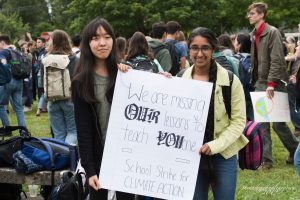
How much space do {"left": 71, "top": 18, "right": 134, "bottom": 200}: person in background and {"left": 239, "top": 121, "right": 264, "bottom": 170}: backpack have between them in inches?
50.9

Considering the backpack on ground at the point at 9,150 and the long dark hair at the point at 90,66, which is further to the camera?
the backpack on ground at the point at 9,150

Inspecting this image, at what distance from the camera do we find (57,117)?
854 cm

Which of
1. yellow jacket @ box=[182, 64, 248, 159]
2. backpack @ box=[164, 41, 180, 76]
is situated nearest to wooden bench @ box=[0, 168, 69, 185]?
yellow jacket @ box=[182, 64, 248, 159]

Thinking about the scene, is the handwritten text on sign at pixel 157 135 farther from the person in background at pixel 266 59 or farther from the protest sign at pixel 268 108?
the person in background at pixel 266 59

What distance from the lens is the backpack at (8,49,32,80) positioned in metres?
11.9

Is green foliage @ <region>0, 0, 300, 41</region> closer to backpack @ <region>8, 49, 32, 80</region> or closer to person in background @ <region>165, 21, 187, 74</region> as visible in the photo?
backpack @ <region>8, 49, 32, 80</region>

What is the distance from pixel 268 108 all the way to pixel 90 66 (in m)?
3.97

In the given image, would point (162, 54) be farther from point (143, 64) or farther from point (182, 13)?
point (182, 13)

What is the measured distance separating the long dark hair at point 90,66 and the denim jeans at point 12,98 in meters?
7.59

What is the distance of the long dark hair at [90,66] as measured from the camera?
13.5 ft

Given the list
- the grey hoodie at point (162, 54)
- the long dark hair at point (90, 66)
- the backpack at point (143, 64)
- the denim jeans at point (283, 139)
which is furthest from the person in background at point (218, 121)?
the grey hoodie at point (162, 54)

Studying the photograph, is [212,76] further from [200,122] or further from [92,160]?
[92,160]

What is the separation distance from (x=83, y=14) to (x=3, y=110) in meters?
38.4

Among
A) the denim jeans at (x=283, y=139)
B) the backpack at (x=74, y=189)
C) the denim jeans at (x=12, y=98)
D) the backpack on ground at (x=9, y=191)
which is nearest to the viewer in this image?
the backpack at (x=74, y=189)
